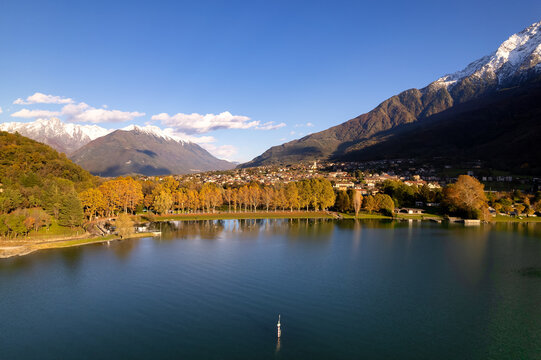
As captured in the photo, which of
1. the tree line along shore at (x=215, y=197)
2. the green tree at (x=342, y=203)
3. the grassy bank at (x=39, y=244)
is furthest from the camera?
the green tree at (x=342, y=203)

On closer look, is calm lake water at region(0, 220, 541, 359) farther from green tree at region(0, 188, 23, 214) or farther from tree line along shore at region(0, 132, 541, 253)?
tree line along shore at region(0, 132, 541, 253)

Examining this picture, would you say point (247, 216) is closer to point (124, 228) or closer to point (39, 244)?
point (124, 228)

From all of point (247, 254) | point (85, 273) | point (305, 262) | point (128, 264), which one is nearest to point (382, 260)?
point (305, 262)

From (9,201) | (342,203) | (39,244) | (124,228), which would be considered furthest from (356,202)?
(9,201)

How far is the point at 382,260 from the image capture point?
146ft

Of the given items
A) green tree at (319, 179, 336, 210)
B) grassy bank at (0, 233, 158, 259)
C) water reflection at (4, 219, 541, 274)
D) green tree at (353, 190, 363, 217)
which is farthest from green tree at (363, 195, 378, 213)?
grassy bank at (0, 233, 158, 259)

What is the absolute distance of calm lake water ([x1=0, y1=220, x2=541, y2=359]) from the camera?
71.4 ft

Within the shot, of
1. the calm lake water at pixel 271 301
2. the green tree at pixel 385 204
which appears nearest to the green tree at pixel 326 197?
the green tree at pixel 385 204

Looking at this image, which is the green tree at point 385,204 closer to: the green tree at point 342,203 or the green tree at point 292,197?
the green tree at point 342,203

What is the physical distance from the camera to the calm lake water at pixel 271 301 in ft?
71.4

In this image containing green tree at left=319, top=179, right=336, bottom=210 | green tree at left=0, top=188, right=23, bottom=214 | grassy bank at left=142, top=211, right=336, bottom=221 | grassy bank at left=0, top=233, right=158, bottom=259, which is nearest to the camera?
grassy bank at left=0, top=233, right=158, bottom=259

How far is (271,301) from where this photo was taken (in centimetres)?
2914

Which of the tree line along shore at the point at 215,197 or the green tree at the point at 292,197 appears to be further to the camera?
the green tree at the point at 292,197

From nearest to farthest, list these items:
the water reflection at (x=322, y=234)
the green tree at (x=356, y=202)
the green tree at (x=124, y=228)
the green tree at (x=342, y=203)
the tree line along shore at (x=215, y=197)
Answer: the water reflection at (x=322, y=234) → the green tree at (x=124, y=228) → the tree line along shore at (x=215, y=197) → the green tree at (x=356, y=202) → the green tree at (x=342, y=203)
